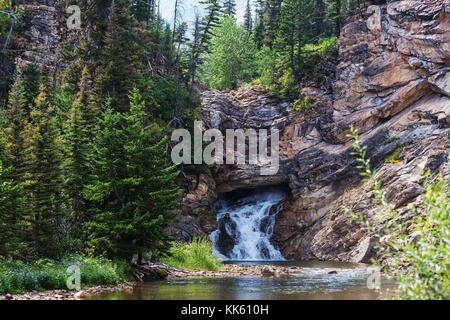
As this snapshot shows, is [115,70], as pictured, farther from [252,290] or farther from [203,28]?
[252,290]

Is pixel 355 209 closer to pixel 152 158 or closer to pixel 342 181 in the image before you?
pixel 342 181

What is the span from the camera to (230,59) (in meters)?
51.3

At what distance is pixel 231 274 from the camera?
1862 cm

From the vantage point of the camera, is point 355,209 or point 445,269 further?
point 355,209

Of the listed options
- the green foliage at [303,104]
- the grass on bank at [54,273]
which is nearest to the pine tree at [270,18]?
the green foliage at [303,104]

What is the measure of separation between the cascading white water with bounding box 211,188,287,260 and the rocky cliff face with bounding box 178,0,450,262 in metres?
1.14

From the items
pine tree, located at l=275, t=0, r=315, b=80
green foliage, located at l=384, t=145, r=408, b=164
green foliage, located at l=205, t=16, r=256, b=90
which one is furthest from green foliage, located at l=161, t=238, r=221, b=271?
green foliage, located at l=205, t=16, r=256, b=90

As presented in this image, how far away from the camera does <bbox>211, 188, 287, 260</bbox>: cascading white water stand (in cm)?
3338

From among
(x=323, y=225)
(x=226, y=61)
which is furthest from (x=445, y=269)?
(x=226, y=61)

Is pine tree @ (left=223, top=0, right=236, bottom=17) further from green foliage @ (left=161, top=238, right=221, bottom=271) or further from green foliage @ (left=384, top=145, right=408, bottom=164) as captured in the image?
green foliage @ (left=161, top=238, right=221, bottom=271)

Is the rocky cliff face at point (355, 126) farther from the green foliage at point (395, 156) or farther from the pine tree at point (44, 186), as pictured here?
the pine tree at point (44, 186)

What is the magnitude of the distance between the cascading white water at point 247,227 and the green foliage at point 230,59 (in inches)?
708

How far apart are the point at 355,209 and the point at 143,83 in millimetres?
20133

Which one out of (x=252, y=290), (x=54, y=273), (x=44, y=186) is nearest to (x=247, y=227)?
(x=252, y=290)
